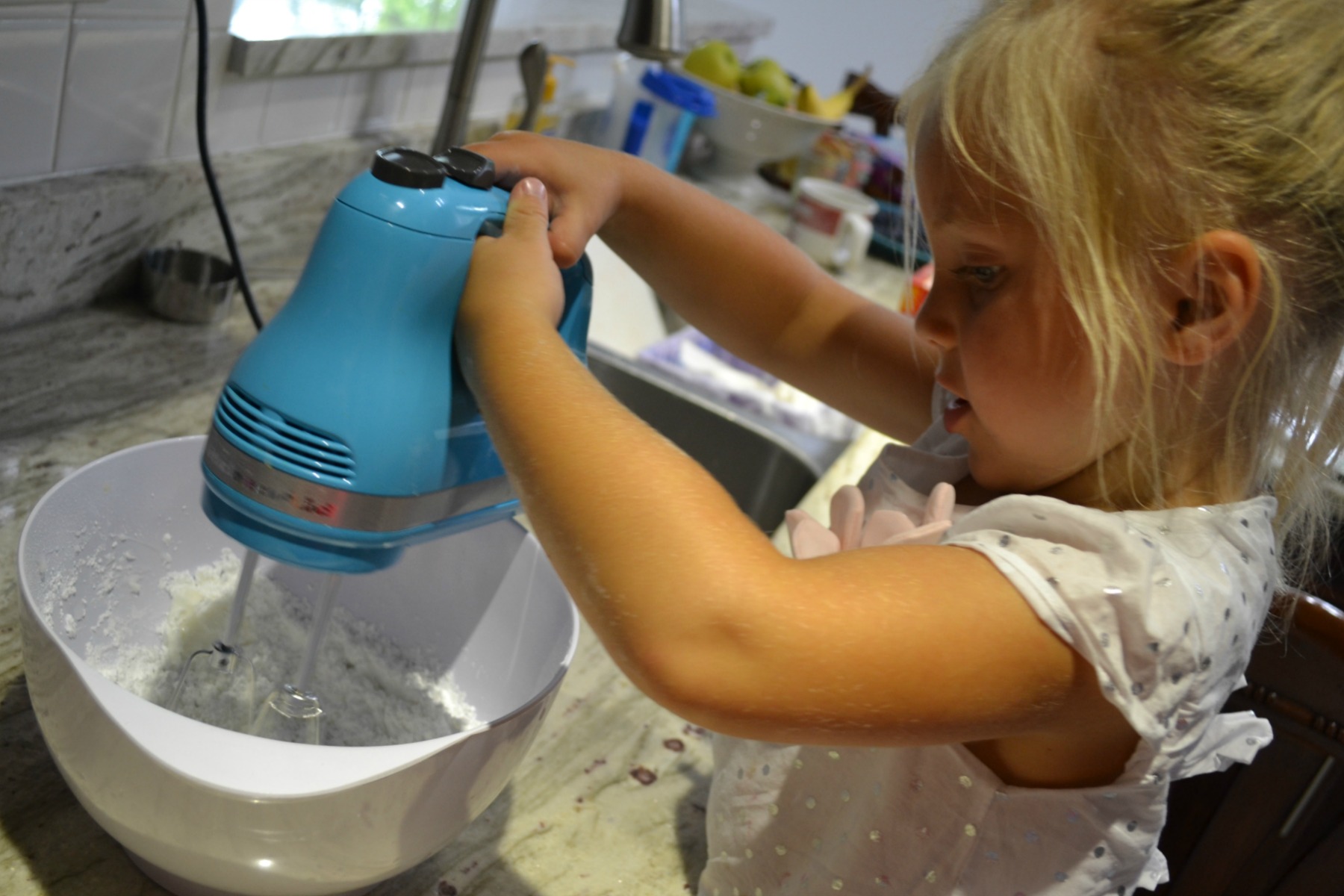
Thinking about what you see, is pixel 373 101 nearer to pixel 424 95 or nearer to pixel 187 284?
pixel 424 95

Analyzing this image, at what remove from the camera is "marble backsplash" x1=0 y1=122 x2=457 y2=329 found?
0.94m

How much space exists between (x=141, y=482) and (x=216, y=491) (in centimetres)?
18

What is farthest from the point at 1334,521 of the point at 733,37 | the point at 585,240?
the point at 733,37

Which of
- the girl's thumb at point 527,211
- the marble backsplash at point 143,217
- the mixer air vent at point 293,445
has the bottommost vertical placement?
the marble backsplash at point 143,217

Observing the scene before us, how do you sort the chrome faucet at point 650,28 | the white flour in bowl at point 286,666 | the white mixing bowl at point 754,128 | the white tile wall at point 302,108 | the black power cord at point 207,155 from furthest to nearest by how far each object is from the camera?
the white mixing bowl at point 754,128 → the chrome faucet at point 650,28 → the white tile wall at point 302,108 → the black power cord at point 207,155 → the white flour in bowl at point 286,666

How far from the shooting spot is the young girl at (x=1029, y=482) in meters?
0.52

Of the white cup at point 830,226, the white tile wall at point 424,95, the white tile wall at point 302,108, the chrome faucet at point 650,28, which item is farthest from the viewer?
the white cup at point 830,226

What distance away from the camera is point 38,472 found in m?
0.82

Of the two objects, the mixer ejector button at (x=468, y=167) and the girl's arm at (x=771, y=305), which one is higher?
the mixer ejector button at (x=468, y=167)

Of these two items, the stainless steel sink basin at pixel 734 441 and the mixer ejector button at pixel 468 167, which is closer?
the mixer ejector button at pixel 468 167

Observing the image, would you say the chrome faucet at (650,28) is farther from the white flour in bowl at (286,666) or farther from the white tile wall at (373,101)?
the white flour in bowl at (286,666)

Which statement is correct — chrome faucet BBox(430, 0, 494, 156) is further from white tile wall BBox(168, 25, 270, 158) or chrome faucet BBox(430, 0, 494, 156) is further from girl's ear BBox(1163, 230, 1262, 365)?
girl's ear BBox(1163, 230, 1262, 365)

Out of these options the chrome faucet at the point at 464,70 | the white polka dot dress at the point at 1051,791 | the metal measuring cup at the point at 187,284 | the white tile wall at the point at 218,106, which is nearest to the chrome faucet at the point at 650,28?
the chrome faucet at the point at 464,70

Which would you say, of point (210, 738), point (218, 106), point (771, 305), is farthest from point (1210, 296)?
point (218, 106)
